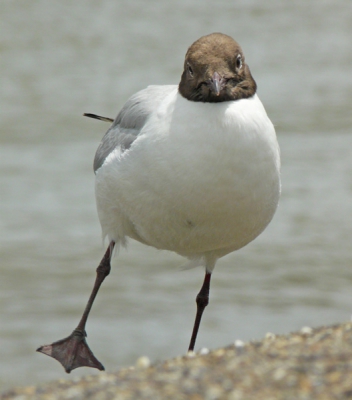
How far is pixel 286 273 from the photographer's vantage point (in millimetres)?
13258

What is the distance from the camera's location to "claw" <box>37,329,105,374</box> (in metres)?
7.17

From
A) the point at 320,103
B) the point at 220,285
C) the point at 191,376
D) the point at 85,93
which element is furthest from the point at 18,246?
the point at 191,376

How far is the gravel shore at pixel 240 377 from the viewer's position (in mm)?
3797

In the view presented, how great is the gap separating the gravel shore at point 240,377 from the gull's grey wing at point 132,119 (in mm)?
2229

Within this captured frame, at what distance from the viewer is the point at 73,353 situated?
7.22m

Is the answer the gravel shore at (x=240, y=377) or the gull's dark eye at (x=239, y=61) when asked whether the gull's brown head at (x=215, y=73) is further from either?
the gravel shore at (x=240, y=377)

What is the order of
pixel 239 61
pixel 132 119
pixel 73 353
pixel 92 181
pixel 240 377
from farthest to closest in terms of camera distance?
pixel 92 181 → pixel 73 353 → pixel 132 119 → pixel 239 61 → pixel 240 377

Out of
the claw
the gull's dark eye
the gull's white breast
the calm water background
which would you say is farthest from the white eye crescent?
the calm water background

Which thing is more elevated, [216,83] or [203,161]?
[216,83]

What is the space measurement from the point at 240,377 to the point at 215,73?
2.28 meters

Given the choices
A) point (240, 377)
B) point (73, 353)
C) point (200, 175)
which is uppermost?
point (200, 175)

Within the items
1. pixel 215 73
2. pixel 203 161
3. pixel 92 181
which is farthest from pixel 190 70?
pixel 92 181

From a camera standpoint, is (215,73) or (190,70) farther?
(190,70)

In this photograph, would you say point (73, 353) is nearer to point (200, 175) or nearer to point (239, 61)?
point (200, 175)
